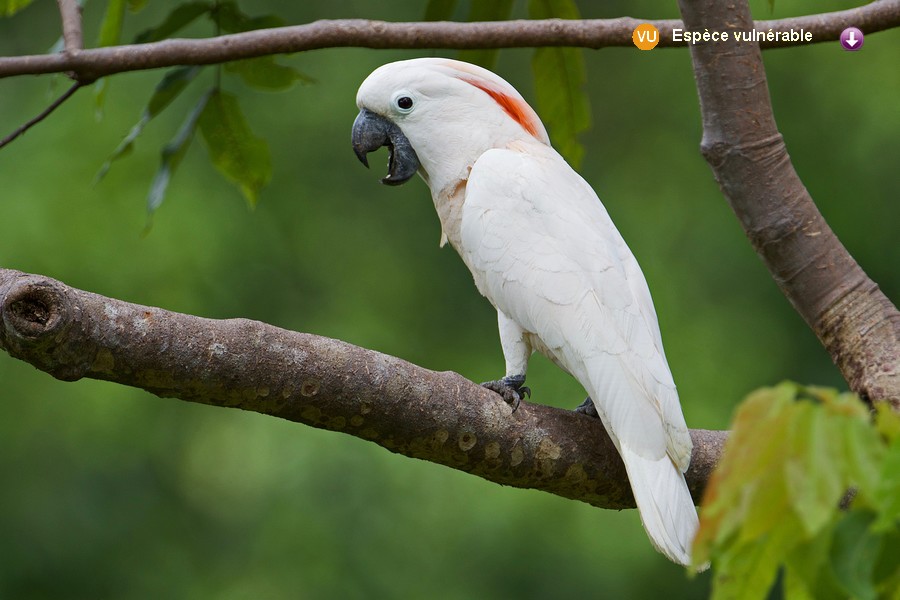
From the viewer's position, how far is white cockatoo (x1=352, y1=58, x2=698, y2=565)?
1688 millimetres

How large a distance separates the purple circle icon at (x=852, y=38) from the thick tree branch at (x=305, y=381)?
810 mm

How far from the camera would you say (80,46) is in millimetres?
1776

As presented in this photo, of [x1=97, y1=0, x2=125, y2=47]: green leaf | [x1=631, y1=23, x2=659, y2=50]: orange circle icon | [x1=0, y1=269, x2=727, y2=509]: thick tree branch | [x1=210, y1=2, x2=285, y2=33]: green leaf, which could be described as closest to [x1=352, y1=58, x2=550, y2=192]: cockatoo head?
[x1=210, y1=2, x2=285, y2=33]: green leaf

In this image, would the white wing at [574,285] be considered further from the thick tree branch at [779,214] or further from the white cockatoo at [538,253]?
the thick tree branch at [779,214]

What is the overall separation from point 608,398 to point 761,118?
1.73 ft

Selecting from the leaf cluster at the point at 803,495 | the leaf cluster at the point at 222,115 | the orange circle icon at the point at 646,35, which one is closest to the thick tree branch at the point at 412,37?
the orange circle icon at the point at 646,35

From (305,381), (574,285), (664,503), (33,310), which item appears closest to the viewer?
(33,310)

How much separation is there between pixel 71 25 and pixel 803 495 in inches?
61.4

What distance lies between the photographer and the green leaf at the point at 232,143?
1939mm

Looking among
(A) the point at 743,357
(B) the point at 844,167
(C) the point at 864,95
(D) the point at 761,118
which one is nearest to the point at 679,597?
(A) the point at 743,357

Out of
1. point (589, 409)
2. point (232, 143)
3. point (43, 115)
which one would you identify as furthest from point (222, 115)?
point (589, 409)

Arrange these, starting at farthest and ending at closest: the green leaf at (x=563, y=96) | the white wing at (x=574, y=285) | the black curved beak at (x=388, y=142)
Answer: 1. the black curved beak at (x=388, y=142)
2. the green leaf at (x=563, y=96)
3. the white wing at (x=574, y=285)

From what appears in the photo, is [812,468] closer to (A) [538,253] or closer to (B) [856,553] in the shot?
(B) [856,553]

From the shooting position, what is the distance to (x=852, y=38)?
180 centimetres
